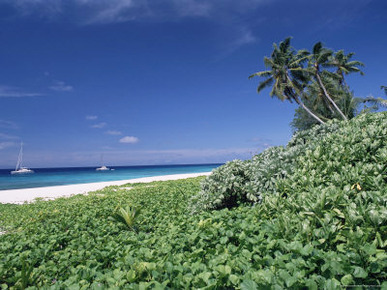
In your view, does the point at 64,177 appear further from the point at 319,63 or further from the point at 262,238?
the point at 262,238

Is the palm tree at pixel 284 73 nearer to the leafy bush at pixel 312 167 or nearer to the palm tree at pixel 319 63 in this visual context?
the palm tree at pixel 319 63

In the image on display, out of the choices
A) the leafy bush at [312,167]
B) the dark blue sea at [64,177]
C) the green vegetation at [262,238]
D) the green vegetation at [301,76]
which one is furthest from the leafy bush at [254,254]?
the dark blue sea at [64,177]

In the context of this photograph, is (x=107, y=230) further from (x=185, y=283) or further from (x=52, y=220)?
(x=185, y=283)

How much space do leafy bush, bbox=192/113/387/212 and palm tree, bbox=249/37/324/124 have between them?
27.0 meters

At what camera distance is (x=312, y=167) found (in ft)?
17.3

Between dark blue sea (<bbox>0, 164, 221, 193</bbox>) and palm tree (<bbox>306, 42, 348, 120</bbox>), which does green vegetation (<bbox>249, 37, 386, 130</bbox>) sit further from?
dark blue sea (<bbox>0, 164, 221, 193</bbox>)

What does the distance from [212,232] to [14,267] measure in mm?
3892

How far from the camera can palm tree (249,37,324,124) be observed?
32.1 metres

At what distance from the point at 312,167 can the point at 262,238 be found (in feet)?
8.61

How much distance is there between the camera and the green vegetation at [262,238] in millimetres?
2428

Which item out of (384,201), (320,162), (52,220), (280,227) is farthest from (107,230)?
(384,201)

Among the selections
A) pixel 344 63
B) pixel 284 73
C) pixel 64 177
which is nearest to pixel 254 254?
pixel 284 73

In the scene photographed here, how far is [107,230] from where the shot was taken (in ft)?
21.7

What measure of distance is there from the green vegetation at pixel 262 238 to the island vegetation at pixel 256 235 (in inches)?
0.6
